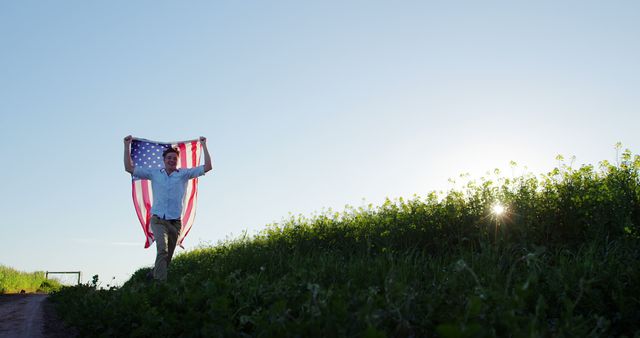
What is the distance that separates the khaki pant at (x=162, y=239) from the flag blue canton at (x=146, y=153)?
3644mm

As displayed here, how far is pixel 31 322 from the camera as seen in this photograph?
275 inches

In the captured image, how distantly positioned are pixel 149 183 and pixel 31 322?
17.5ft

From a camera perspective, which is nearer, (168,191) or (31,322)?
(31,322)

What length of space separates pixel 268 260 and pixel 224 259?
8.44 ft

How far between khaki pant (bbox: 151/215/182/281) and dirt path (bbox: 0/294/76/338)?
159cm

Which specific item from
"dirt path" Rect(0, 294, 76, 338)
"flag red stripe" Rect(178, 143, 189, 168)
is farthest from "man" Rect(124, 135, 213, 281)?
"flag red stripe" Rect(178, 143, 189, 168)

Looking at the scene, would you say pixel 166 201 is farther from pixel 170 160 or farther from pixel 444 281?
pixel 444 281

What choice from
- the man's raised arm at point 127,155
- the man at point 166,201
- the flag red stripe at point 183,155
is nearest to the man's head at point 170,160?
the man at point 166,201

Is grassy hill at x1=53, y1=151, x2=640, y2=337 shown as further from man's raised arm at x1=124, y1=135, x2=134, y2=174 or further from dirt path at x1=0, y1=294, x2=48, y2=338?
man's raised arm at x1=124, y1=135, x2=134, y2=174

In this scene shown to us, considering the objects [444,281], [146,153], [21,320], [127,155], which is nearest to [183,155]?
[146,153]

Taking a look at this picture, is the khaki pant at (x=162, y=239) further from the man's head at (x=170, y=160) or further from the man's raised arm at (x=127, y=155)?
the man's raised arm at (x=127, y=155)

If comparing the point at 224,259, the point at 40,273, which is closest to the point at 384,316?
the point at 224,259

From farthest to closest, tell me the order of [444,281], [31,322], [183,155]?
[183,155] < [31,322] < [444,281]

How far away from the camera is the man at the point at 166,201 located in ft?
28.5
